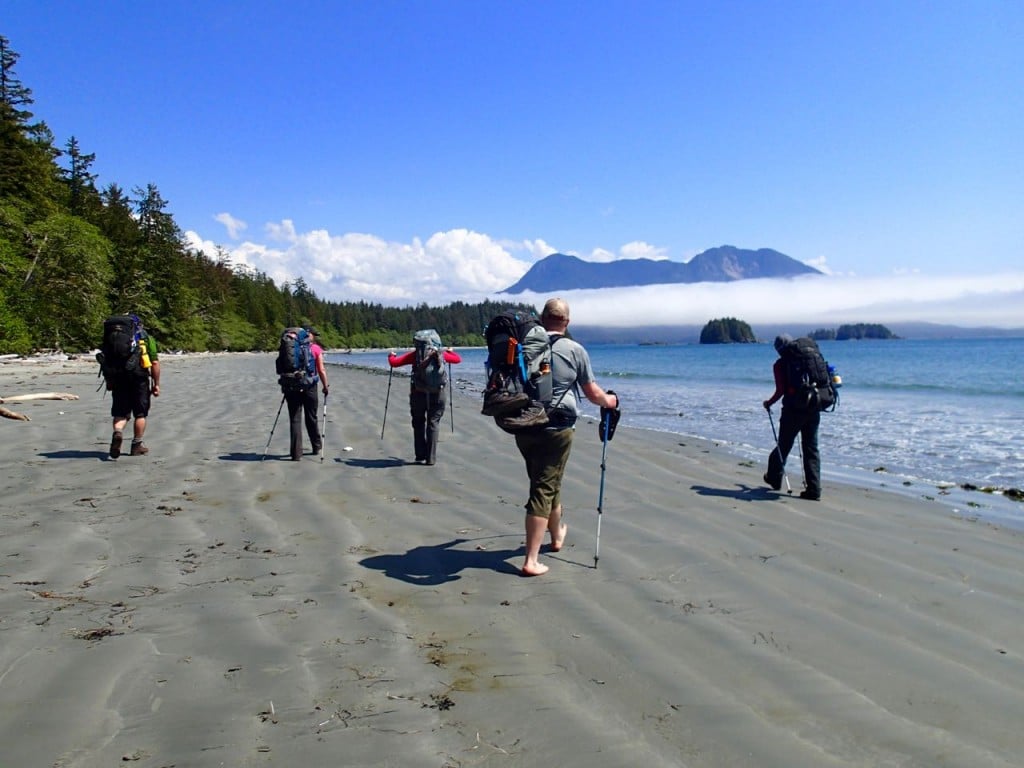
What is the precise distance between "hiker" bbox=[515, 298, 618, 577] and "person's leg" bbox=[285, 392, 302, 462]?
5.88 m

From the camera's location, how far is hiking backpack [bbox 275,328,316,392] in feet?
31.8

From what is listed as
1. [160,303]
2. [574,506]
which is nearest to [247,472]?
[574,506]

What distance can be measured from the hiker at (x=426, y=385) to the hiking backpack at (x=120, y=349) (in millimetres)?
3508

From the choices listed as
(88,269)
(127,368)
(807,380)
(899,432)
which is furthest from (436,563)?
(88,269)

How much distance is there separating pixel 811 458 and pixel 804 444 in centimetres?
19

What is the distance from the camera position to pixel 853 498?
8.34m

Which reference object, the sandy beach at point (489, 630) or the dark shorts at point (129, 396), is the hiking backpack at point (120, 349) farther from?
the sandy beach at point (489, 630)

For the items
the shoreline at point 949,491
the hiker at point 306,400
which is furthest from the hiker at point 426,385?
the shoreline at point 949,491

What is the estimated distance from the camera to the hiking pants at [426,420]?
9.85m

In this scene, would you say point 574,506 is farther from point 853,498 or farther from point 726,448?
point 726,448

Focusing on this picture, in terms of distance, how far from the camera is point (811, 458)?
826cm

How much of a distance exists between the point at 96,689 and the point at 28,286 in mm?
43058

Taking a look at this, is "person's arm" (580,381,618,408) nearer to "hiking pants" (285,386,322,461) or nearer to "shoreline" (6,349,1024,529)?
"shoreline" (6,349,1024,529)

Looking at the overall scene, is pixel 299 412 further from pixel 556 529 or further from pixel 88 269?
pixel 88 269
